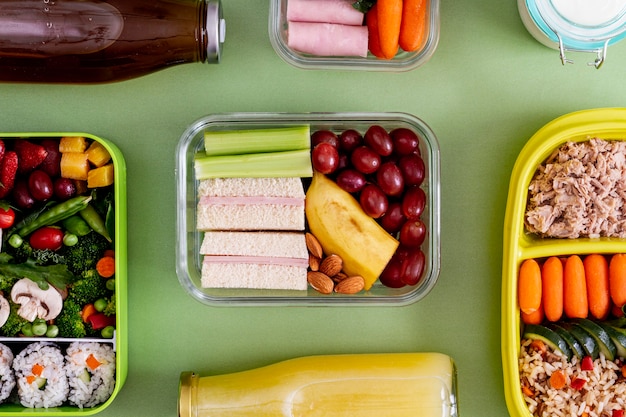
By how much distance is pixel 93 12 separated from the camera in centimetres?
135

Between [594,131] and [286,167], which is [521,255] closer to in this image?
[594,131]

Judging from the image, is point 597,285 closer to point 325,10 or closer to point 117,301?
point 325,10

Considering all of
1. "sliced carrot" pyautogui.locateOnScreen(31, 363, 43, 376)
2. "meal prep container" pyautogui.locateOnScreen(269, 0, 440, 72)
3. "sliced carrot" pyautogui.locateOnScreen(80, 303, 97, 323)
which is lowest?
"sliced carrot" pyautogui.locateOnScreen(31, 363, 43, 376)

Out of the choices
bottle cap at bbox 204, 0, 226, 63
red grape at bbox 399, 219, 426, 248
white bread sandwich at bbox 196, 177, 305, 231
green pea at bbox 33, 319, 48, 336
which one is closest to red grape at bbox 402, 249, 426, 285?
red grape at bbox 399, 219, 426, 248

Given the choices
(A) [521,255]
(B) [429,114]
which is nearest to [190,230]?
(B) [429,114]

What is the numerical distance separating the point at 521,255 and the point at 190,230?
0.76 meters

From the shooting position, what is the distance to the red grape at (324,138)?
1457 millimetres

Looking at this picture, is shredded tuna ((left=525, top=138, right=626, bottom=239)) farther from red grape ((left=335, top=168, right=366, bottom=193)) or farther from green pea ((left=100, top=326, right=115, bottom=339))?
green pea ((left=100, top=326, right=115, bottom=339))

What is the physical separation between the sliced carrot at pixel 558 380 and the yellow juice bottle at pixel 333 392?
213mm

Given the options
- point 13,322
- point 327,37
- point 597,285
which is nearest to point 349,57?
point 327,37

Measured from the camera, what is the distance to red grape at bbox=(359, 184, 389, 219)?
1429mm

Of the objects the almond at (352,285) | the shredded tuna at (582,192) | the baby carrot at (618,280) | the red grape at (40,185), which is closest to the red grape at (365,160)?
the almond at (352,285)

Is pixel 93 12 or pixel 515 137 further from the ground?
pixel 93 12

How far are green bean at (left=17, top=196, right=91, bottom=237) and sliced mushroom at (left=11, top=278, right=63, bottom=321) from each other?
0.38 feet
